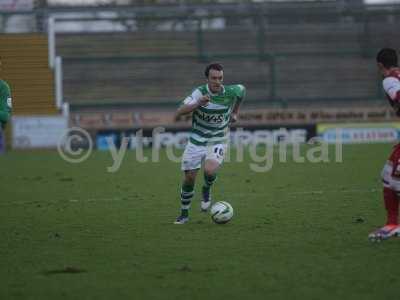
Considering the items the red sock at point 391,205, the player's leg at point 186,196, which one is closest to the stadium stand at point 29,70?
the player's leg at point 186,196

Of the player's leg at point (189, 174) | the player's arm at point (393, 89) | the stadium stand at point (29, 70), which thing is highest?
the player's arm at point (393, 89)

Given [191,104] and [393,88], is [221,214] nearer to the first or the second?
[191,104]

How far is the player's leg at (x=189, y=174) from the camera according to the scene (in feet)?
38.8

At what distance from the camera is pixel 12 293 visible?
740cm

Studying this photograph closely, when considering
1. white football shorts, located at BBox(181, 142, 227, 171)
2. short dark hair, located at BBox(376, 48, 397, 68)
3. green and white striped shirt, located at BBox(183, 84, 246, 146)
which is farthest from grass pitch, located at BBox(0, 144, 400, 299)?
short dark hair, located at BBox(376, 48, 397, 68)

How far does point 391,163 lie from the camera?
9570 millimetres

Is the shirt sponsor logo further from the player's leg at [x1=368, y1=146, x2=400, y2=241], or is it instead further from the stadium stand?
the stadium stand

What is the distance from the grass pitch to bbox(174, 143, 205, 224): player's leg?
20 cm

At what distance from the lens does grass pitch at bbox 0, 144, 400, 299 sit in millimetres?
7516

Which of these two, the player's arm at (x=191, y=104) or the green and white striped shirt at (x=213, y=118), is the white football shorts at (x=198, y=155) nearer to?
the green and white striped shirt at (x=213, y=118)

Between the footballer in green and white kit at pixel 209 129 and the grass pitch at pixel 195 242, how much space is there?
1.96 ft

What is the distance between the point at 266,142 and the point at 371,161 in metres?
8.65

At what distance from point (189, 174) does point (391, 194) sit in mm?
3227

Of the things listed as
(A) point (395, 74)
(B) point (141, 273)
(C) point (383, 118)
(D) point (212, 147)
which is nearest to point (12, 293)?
(B) point (141, 273)
